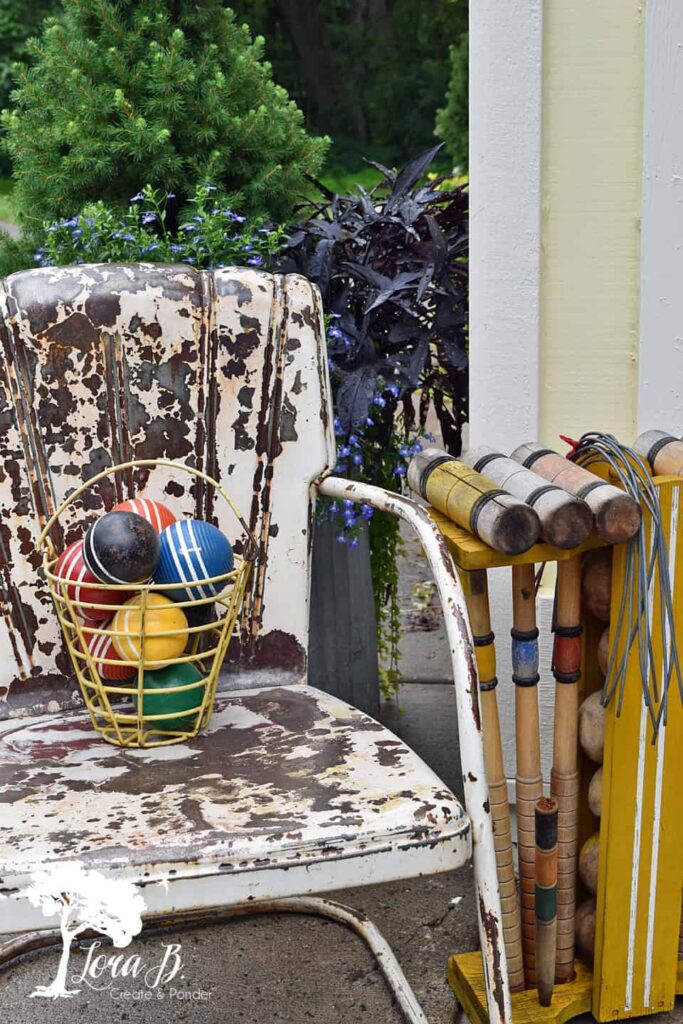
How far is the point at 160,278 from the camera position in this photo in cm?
155

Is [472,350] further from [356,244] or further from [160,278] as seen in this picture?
[160,278]

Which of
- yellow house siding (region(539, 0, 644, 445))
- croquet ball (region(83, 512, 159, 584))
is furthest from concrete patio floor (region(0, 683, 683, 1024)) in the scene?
yellow house siding (region(539, 0, 644, 445))

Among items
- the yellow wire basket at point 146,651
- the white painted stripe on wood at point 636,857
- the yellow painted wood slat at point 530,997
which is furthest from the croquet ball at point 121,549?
the yellow painted wood slat at point 530,997

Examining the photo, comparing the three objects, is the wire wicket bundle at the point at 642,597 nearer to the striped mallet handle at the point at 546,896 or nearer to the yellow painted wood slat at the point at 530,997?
the striped mallet handle at the point at 546,896

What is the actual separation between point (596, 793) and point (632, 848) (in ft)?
0.27

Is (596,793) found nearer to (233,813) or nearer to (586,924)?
(586,924)

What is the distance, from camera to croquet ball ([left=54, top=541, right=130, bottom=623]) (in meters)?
1.33

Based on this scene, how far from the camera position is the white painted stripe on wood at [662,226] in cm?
174

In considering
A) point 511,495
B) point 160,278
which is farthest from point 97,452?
point 511,495

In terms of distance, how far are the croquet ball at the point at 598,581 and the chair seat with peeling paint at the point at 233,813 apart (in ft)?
1.06

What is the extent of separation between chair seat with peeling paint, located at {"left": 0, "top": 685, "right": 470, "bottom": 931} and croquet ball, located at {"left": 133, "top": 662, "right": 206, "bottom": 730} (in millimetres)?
35

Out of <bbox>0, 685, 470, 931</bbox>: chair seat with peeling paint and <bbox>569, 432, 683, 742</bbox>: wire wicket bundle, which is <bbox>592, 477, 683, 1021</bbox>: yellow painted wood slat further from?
<bbox>0, 685, 470, 931</bbox>: chair seat with peeling paint

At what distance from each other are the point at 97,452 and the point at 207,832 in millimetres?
633

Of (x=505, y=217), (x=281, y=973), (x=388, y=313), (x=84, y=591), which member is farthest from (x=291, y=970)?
(x=505, y=217)
